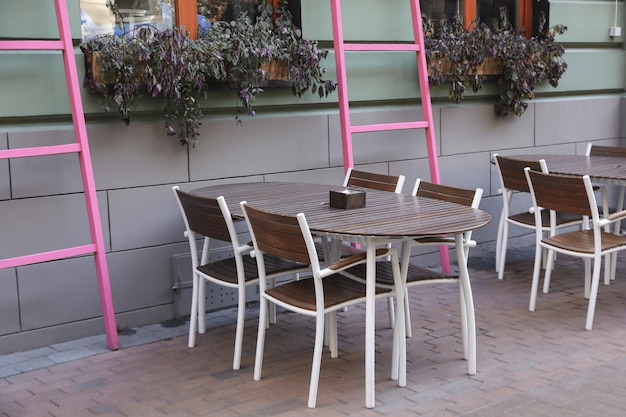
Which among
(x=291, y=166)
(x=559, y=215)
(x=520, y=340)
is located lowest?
(x=520, y=340)

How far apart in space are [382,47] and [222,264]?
2.24m

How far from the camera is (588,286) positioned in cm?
579

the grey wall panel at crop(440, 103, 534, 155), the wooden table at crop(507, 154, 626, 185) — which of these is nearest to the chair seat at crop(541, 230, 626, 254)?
the wooden table at crop(507, 154, 626, 185)

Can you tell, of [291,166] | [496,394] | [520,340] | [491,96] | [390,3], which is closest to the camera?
[496,394]

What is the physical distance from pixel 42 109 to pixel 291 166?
180 centimetres

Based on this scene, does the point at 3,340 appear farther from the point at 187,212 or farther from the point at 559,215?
the point at 559,215

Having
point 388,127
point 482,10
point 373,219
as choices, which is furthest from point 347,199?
point 482,10

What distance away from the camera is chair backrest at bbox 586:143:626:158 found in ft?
22.0

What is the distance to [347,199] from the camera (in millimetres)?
4434

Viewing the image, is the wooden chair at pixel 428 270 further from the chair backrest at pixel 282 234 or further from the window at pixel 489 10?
the window at pixel 489 10

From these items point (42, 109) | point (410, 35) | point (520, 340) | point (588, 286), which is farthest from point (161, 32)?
point (588, 286)

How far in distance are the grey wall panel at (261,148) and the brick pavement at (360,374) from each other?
1009 millimetres

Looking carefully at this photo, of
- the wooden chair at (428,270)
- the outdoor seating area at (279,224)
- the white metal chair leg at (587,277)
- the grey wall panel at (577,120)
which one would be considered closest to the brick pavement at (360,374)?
the outdoor seating area at (279,224)

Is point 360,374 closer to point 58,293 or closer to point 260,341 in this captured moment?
point 260,341
